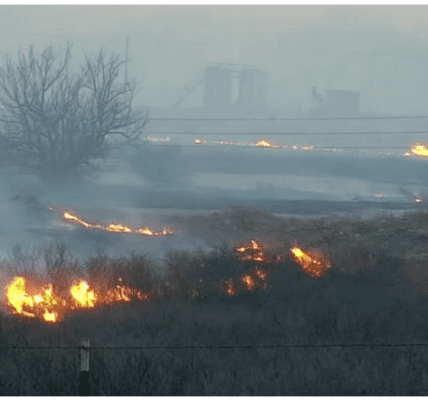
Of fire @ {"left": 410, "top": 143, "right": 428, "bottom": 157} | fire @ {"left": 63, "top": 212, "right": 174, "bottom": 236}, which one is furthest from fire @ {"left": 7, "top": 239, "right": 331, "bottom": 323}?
fire @ {"left": 410, "top": 143, "right": 428, "bottom": 157}

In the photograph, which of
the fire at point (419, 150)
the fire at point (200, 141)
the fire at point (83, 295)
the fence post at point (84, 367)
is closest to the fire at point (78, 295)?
the fire at point (83, 295)

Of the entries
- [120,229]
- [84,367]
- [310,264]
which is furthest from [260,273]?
[120,229]

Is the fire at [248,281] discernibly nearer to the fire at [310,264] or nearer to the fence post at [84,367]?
the fire at [310,264]

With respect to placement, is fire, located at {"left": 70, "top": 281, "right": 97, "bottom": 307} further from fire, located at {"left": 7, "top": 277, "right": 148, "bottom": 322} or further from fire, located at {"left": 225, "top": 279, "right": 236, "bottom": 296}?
fire, located at {"left": 225, "top": 279, "right": 236, "bottom": 296}

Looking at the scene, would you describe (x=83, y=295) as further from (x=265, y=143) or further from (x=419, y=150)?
(x=265, y=143)

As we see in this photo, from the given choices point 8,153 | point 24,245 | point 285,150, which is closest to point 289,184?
point 285,150
